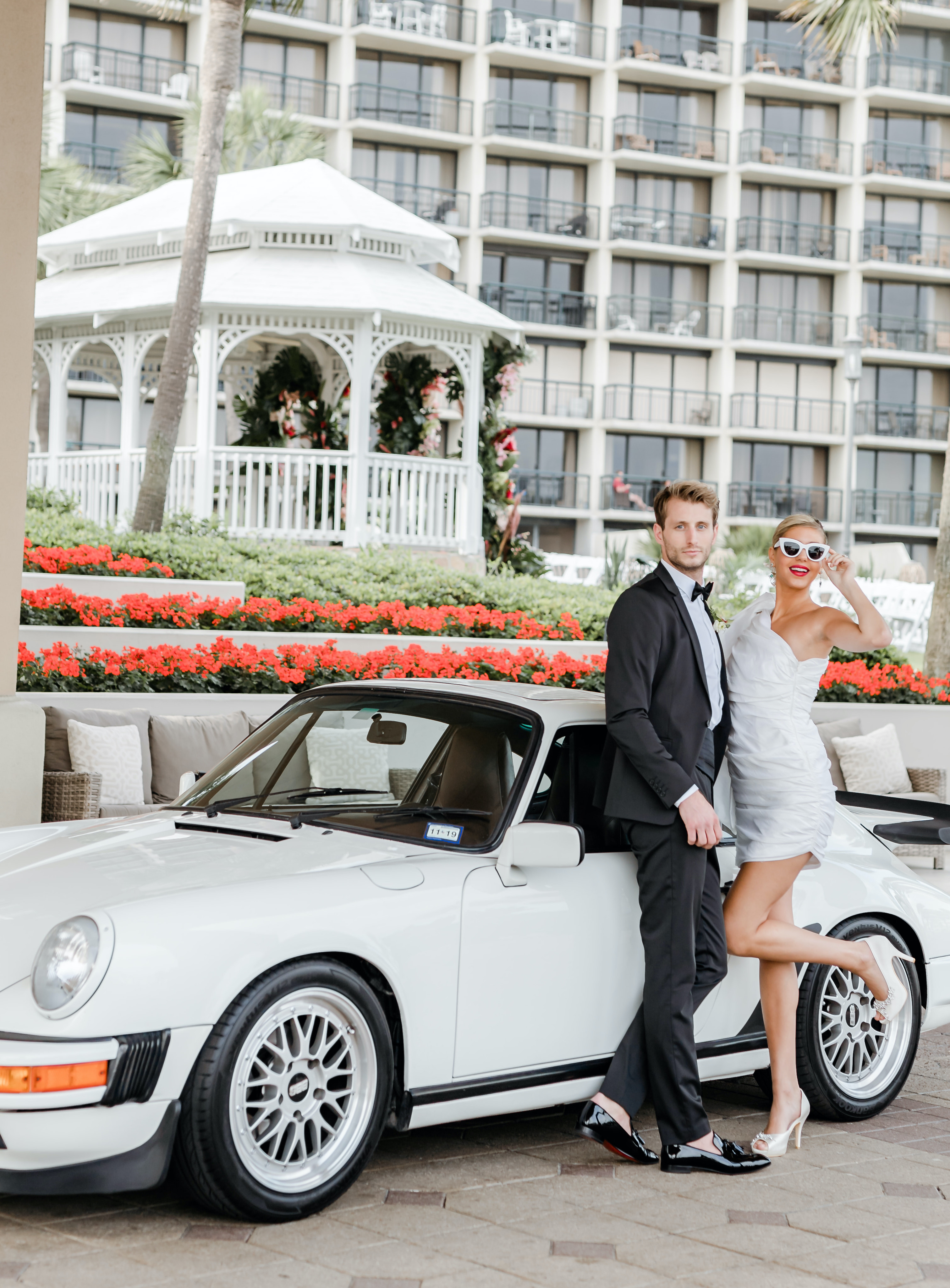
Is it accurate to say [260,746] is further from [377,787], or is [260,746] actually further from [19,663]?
[19,663]

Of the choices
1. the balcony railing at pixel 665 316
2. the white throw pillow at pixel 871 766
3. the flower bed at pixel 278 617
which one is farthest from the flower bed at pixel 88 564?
the balcony railing at pixel 665 316

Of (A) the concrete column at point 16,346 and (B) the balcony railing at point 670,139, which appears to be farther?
(B) the balcony railing at point 670,139

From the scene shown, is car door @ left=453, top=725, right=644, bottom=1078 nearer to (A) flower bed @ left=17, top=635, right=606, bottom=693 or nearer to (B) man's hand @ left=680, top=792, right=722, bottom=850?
(B) man's hand @ left=680, top=792, right=722, bottom=850

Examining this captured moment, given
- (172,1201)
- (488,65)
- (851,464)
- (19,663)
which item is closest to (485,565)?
(19,663)

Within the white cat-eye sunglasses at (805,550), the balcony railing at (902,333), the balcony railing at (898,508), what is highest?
the balcony railing at (902,333)

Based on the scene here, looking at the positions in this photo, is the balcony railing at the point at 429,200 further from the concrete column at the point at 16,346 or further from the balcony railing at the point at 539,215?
the concrete column at the point at 16,346

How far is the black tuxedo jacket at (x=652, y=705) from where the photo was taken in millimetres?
4805

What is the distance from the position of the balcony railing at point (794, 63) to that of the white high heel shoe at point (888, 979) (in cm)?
5071

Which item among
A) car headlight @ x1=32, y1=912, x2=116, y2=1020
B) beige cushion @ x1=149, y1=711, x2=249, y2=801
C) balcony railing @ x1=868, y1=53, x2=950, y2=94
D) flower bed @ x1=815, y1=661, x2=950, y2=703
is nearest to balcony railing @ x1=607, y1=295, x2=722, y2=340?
balcony railing @ x1=868, y1=53, x2=950, y2=94

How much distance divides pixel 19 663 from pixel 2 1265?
267 inches

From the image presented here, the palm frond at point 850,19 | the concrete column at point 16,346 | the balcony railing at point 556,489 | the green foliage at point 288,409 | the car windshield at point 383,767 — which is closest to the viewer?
the car windshield at point 383,767

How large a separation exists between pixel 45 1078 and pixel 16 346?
4.56m

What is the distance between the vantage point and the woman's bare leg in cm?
512

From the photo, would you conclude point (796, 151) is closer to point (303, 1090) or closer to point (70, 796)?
point (70, 796)
